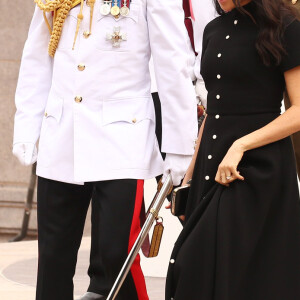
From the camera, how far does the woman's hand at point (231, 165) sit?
3.11m

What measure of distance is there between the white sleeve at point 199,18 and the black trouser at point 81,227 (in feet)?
3.43

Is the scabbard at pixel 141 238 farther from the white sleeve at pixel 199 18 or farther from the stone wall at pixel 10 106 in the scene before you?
the stone wall at pixel 10 106

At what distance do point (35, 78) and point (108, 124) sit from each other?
435 mm

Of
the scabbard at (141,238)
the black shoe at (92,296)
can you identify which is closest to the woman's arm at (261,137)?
the scabbard at (141,238)

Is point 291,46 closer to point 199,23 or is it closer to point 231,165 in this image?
point 231,165

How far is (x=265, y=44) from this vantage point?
317cm

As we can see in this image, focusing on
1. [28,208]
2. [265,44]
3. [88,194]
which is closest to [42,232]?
[88,194]

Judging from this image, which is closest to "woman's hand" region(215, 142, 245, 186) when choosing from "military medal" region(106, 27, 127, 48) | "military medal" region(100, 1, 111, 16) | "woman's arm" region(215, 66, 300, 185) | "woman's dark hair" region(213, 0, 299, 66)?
"woman's arm" region(215, 66, 300, 185)

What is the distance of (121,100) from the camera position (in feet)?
12.4

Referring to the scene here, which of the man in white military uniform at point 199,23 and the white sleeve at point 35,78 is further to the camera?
the man in white military uniform at point 199,23

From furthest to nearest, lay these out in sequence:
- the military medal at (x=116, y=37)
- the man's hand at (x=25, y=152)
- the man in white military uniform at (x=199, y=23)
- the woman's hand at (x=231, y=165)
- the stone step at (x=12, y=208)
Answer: the stone step at (x=12, y=208), the man in white military uniform at (x=199, y=23), the man's hand at (x=25, y=152), the military medal at (x=116, y=37), the woman's hand at (x=231, y=165)

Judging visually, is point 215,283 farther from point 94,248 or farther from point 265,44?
point 94,248

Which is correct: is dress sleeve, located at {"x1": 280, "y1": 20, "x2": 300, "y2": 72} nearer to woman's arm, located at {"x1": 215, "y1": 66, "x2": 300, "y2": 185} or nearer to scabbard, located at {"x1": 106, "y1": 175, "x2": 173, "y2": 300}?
woman's arm, located at {"x1": 215, "y1": 66, "x2": 300, "y2": 185}

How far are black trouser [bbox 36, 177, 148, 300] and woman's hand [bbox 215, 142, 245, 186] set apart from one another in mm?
652
